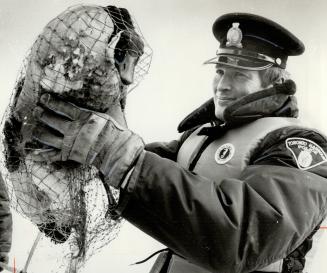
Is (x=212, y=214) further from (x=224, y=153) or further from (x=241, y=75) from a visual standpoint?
(x=241, y=75)

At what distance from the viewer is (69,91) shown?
3.14 ft

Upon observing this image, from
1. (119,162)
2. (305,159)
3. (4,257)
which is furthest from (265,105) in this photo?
(4,257)

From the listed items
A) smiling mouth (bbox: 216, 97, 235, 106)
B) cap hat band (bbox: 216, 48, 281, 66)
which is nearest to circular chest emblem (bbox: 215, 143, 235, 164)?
smiling mouth (bbox: 216, 97, 235, 106)

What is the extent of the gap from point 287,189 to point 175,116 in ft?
2.77

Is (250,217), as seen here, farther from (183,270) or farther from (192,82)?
(192,82)

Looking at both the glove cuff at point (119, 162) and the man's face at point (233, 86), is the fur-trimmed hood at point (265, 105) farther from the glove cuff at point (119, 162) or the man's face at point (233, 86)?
the glove cuff at point (119, 162)

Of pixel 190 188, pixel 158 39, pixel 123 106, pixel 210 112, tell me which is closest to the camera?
pixel 190 188

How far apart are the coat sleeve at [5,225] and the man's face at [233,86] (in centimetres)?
Answer: 107

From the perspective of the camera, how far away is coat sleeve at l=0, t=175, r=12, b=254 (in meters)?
2.09

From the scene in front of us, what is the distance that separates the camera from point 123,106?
109cm

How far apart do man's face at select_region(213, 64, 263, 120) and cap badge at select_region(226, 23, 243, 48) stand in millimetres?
64

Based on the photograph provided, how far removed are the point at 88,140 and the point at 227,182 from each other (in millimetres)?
244

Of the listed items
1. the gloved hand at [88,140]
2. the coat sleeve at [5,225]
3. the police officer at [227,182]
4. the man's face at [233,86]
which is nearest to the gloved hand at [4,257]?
the coat sleeve at [5,225]

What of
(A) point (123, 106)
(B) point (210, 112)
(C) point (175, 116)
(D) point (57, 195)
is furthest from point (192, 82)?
(D) point (57, 195)
